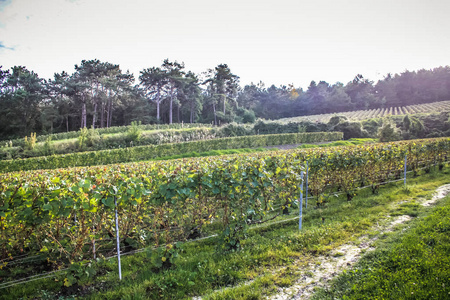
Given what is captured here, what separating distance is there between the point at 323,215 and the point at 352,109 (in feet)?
238

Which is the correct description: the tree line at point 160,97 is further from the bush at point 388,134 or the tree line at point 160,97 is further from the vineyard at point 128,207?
the vineyard at point 128,207

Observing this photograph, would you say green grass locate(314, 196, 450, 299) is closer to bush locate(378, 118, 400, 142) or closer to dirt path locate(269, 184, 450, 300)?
dirt path locate(269, 184, 450, 300)

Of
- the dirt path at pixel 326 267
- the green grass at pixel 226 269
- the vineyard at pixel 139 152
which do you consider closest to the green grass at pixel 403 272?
the dirt path at pixel 326 267

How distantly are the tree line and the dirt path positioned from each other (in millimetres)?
45423

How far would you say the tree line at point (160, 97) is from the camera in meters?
40.9

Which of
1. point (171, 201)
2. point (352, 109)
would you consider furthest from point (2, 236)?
point (352, 109)

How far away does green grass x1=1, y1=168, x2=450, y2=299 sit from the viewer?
3.32 meters

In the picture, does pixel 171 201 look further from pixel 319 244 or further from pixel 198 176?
pixel 319 244

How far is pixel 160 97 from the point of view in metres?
54.7

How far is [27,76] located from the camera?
41.8 m

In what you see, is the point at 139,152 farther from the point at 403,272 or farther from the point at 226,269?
the point at 403,272

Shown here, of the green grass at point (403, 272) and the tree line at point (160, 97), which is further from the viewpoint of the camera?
the tree line at point (160, 97)

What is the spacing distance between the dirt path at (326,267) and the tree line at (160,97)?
4542 cm

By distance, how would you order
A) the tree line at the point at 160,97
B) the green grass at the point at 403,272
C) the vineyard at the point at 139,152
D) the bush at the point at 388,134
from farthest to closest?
the tree line at the point at 160,97, the bush at the point at 388,134, the vineyard at the point at 139,152, the green grass at the point at 403,272
